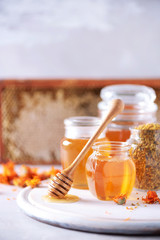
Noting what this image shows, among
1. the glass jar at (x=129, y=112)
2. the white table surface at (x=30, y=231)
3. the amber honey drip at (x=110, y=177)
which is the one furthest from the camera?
the glass jar at (x=129, y=112)

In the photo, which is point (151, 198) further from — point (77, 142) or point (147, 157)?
point (77, 142)

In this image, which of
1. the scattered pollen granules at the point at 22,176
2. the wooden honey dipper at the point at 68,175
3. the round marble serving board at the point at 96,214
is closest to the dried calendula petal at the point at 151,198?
the round marble serving board at the point at 96,214

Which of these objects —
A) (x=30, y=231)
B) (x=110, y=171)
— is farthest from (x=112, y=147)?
(x=30, y=231)

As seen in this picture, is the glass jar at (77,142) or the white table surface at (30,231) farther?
the glass jar at (77,142)

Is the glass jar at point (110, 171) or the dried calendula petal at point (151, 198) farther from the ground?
the glass jar at point (110, 171)

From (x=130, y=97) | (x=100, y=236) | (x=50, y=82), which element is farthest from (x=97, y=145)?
(x=50, y=82)

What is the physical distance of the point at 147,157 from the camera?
0.76 metres

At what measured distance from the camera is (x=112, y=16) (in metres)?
1.57

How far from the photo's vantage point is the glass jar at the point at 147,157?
757 millimetres

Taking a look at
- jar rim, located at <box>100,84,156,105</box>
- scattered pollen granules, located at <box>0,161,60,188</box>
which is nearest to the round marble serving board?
scattered pollen granules, located at <box>0,161,60,188</box>

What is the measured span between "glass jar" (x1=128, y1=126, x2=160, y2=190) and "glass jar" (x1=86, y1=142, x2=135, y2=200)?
0.15ft

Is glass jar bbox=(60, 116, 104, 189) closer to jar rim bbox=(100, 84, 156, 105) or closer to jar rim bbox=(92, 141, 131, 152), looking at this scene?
jar rim bbox=(92, 141, 131, 152)

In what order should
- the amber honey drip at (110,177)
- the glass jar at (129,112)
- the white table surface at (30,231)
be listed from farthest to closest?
the glass jar at (129,112) → the amber honey drip at (110,177) → the white table surface at (30,231)

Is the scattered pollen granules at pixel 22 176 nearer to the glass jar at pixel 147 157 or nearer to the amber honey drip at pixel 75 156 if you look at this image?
the amber honey drip at pixel 75 156
